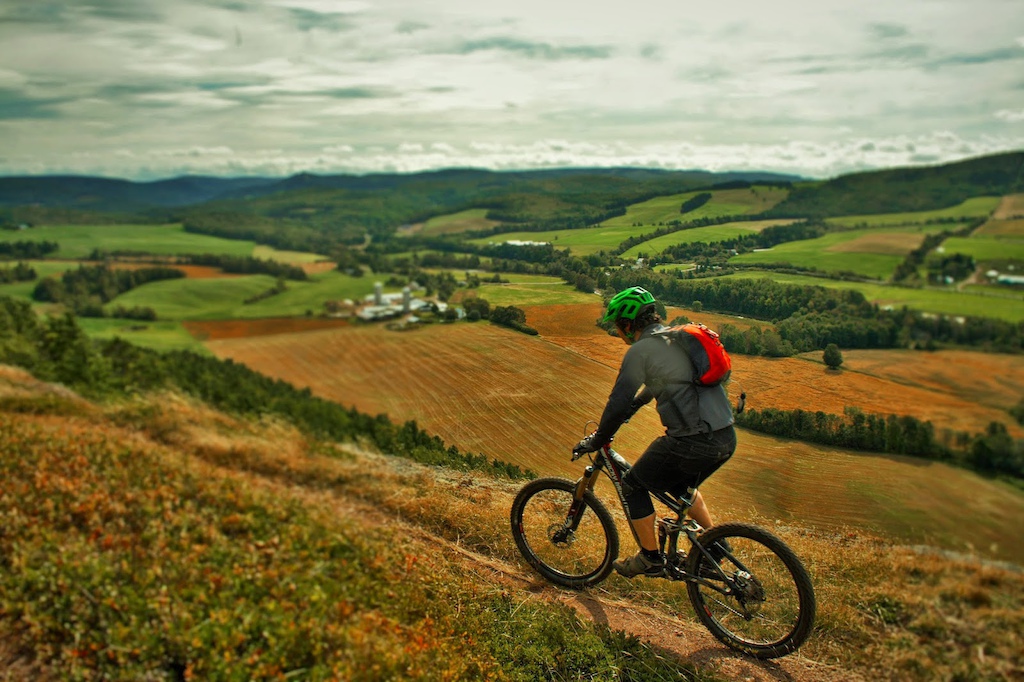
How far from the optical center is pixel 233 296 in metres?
52.5

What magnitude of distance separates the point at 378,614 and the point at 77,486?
4.55 meters

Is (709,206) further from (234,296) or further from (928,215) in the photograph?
(234,296)

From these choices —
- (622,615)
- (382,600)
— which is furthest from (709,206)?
(382,600)

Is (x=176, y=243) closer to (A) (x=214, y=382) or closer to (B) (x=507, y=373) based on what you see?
(A) (x=214, y=382)

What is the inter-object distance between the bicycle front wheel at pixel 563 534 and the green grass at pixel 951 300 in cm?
342

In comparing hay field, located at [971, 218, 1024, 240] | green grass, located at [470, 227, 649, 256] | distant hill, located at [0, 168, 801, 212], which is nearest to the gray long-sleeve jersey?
hay field, located at [971, 218, 1024, 240]

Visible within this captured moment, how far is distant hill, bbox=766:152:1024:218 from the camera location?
20.1ft

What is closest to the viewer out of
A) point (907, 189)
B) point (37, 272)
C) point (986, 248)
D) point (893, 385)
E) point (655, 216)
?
point (893, 385)

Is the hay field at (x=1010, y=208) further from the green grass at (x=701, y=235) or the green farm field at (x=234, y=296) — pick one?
the green farm field at (x=234, y=296)

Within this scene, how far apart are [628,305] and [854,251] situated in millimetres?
3877

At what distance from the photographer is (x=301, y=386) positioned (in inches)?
1091

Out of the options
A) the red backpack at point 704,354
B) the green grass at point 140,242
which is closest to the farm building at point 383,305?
the red backpack at point 704,354

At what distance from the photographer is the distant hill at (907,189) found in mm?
6129

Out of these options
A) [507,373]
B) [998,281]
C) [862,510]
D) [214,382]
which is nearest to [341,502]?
[507,373]
